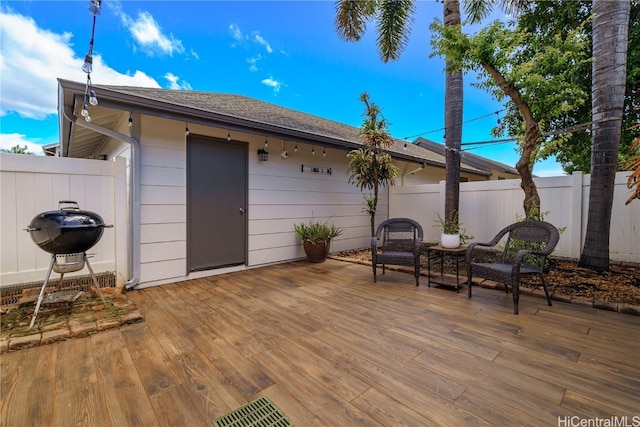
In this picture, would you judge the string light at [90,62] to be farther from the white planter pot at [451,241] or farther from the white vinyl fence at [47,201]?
the white planter pot at [451,241]

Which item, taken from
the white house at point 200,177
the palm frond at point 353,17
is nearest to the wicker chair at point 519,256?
the white house at point 200,177

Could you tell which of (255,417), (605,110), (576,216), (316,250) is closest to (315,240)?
(316,250)

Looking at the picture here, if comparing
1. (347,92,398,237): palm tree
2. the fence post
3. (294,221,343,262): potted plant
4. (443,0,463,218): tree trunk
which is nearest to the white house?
(294,221,343,262): potted plant

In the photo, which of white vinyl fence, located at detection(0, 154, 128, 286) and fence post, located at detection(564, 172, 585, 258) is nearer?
white vinyl fence, located at detection(0, 154, 128, 286)

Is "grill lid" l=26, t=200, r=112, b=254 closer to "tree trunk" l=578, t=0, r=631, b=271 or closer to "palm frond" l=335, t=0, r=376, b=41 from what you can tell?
"tree trunk" l=578, t=0, r=631, b=271

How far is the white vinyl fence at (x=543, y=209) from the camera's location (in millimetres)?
4316

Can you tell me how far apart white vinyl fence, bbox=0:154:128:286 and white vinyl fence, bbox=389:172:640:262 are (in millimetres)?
6117

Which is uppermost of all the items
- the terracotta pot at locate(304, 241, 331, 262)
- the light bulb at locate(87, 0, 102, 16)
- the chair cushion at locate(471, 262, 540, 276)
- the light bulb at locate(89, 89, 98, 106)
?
the light bulb at locate(87, 0, 102, 16)

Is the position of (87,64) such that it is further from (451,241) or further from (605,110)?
(605,110)

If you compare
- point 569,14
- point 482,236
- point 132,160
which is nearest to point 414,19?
point 569,14

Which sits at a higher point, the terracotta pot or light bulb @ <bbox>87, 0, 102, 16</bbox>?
light bulb @ <bbox>87, 0, 102, 16</bbox>

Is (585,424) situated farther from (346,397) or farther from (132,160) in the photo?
(132,160)

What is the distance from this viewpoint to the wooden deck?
153cm

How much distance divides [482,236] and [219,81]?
31.2 feet
